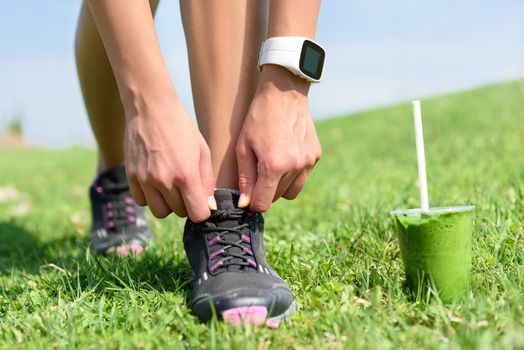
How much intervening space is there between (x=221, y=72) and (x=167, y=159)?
1.41 feet

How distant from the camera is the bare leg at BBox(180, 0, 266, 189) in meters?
1.97

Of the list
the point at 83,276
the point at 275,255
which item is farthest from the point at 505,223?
the point at 83,276

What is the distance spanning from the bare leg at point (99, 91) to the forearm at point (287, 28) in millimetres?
1191

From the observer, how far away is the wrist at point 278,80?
6.12ft

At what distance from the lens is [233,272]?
184 centimetres

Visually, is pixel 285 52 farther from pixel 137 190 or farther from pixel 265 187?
pixel 137 190

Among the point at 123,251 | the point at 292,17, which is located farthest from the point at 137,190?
the point at 123,251

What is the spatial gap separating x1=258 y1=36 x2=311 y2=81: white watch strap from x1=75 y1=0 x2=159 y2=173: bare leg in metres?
1.21

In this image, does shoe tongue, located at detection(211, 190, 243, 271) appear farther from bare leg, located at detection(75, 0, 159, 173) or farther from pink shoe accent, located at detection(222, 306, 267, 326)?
bare leg, located at detection(75, 0, 159, 173)

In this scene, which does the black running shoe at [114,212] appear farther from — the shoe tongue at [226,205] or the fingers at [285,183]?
the fingers at [285,183]

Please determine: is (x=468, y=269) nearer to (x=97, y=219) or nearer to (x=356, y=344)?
(x=356, y=344)

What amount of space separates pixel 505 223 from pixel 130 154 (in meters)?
1.39

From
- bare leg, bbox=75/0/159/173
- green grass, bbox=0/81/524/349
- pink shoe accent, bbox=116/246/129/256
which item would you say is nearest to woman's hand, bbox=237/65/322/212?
green grass, bbox=0/81/524/349

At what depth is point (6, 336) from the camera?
66.3 inches
